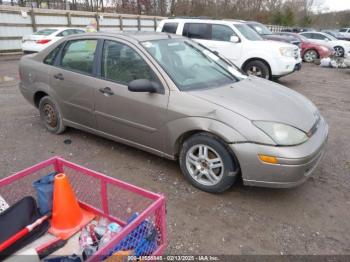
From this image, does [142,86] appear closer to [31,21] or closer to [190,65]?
[190,65]

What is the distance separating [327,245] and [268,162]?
85cm

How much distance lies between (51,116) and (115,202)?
255 centimetres

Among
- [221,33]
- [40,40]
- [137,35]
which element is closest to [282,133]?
[137,35]

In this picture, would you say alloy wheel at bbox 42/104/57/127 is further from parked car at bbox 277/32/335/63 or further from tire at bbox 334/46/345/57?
tire at bbox 334/46/345/57

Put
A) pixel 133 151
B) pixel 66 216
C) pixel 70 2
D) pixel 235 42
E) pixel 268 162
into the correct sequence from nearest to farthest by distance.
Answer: pixel 66 216
pixel 268 162
pixel 133 151
pixel 235 42
pixel 70 2

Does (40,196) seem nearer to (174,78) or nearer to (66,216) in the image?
(66,216)

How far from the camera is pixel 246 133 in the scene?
9.55 ft

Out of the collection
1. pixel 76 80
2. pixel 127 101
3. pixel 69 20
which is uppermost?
pixel 69 20

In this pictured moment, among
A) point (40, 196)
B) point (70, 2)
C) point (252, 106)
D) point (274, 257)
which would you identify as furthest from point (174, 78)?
point (70, 2)

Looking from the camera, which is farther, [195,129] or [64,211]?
[195,129]

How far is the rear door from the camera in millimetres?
4059

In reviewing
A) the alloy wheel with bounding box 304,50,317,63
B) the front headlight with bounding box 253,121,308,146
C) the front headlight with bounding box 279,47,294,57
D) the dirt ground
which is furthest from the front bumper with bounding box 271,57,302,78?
the alloy wheel with bounding box 304,50,317,63

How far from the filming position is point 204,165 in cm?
327

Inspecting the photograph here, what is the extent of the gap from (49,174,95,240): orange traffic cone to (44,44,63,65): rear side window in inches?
110
